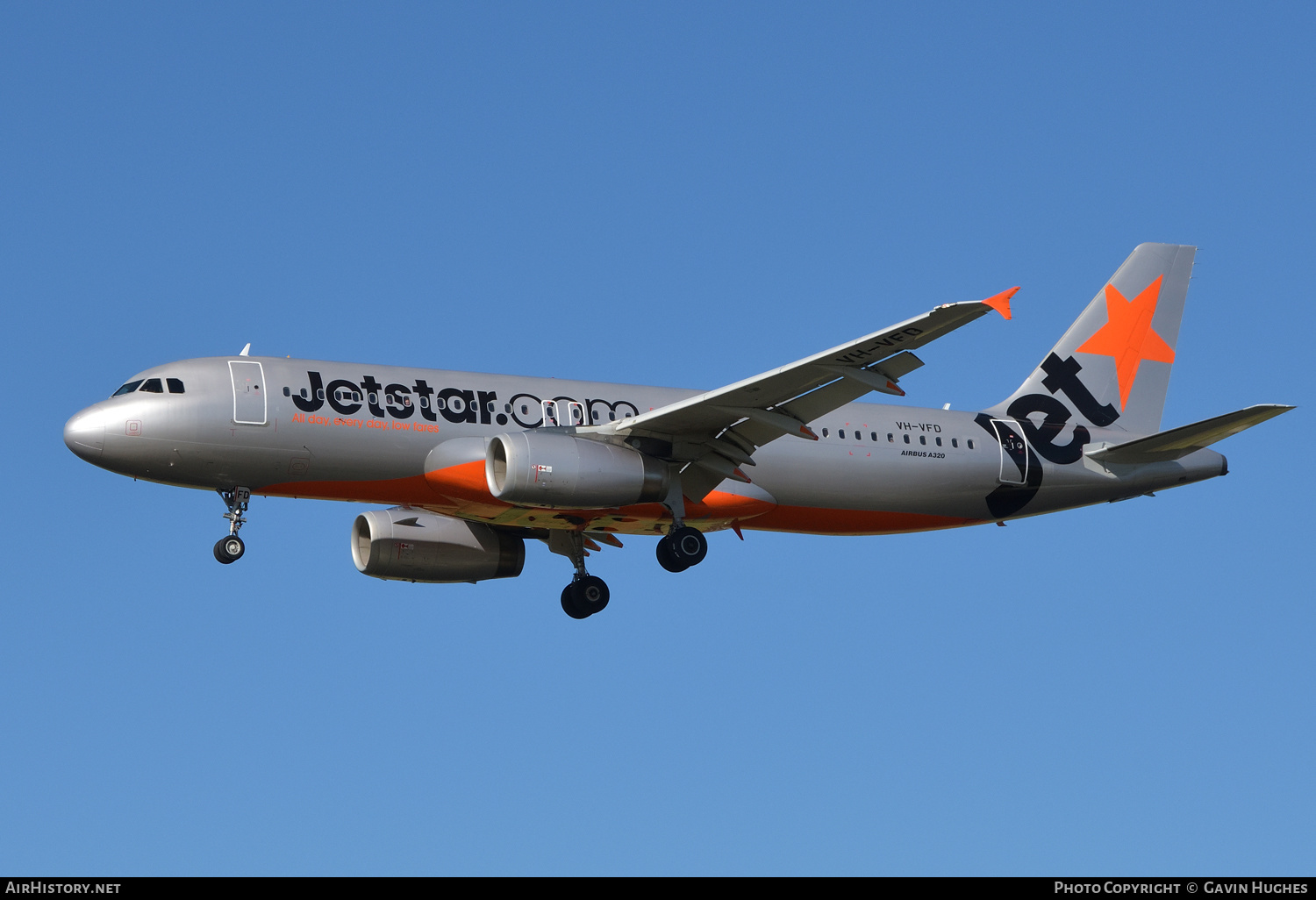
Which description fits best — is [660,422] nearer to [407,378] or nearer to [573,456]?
[573,456]

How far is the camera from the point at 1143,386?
42156mm

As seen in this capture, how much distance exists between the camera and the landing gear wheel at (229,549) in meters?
32.8

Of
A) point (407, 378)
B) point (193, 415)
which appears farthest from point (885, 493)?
point (193, 415)

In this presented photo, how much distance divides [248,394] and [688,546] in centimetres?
954

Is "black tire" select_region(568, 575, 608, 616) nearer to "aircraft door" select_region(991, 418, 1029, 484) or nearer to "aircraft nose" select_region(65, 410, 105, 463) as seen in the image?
"aircraft door" select_region(991, 418, 1029, 484)

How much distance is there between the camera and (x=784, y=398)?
107ft

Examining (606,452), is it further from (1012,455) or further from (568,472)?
(1012,455)

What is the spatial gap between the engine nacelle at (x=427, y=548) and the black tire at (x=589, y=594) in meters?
1.56

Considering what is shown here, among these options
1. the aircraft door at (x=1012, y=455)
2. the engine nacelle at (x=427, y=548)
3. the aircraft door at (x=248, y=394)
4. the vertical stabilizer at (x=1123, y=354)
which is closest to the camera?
the aircraft door at (x=248, y=394)

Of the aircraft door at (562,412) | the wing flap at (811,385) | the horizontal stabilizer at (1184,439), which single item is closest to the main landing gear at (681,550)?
the wing flap at (811,385)

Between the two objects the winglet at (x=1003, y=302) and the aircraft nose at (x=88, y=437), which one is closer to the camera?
the winglet at (x=1003, y=302)

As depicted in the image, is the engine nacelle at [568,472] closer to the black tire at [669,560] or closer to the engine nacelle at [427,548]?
the black tire at [669,560]

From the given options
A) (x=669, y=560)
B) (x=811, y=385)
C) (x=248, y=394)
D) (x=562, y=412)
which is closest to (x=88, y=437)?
(x=248, y=394)
